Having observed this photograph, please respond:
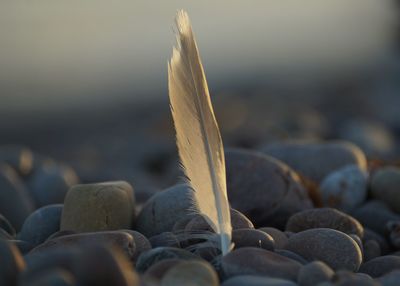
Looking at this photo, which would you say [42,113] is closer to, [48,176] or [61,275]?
[48,176]

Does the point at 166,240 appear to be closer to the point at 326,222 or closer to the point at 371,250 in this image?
the point at 326,222

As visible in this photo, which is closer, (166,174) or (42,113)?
(166,174)

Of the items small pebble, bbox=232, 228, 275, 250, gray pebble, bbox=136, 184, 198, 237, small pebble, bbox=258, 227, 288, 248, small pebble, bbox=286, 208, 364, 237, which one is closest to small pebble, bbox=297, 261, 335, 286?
small pebble, bbox=232, 228, 275, 250

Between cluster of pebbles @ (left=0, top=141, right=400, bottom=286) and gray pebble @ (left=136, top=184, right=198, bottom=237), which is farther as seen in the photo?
gray pebble @ (left=136, top=184, right=198, bottom=237)

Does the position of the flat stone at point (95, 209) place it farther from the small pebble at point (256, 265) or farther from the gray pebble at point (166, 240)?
the small pebble at point (256, 265)

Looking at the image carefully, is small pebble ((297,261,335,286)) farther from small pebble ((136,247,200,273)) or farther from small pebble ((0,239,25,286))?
small pebble ((0,239,25,286))

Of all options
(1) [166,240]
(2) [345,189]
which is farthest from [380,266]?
(2) [345,189]

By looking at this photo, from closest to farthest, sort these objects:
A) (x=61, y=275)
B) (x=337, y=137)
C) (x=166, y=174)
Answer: (x=61, y=275)
(x=166, y=174)
(x=337, y=137)

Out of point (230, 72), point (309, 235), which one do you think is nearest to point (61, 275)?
point (309, 235)
